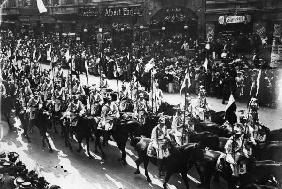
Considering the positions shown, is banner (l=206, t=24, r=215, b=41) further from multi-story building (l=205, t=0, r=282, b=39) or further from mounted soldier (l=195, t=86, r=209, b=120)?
mounted soldier (l=195, t=86, r=209, b=120)

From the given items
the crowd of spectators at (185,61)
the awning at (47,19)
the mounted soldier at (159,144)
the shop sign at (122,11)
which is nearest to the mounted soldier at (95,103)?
the crowd of spectators at (185,61)

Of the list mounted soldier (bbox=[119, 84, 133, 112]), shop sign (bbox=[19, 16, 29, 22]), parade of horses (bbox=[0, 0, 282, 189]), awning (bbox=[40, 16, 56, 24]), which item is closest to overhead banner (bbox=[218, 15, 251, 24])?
parade of horses (bbox=[0, 0, 282, 189])

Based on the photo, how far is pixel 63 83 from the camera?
19.3 metres

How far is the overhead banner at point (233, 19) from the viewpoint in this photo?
25547mm

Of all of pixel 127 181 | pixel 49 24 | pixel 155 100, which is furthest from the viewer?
pixel 49 24

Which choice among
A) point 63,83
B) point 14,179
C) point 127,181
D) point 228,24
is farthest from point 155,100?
point 228,24

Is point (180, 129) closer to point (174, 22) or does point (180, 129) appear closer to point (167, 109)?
point (167, 109)

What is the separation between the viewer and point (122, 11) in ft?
107

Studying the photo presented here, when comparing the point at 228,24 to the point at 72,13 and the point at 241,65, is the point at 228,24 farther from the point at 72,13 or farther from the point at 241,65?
the point at 72,13

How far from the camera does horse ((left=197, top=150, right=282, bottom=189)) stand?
9398mm

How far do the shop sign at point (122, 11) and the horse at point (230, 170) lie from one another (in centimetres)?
2323

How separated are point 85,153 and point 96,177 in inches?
83.2

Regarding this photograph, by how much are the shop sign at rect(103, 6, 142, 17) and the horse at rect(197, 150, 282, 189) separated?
23.2 metres

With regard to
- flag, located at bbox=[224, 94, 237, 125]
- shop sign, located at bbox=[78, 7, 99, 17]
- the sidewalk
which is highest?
shop sign, located at bbox=[78, 7, 99, 17]
